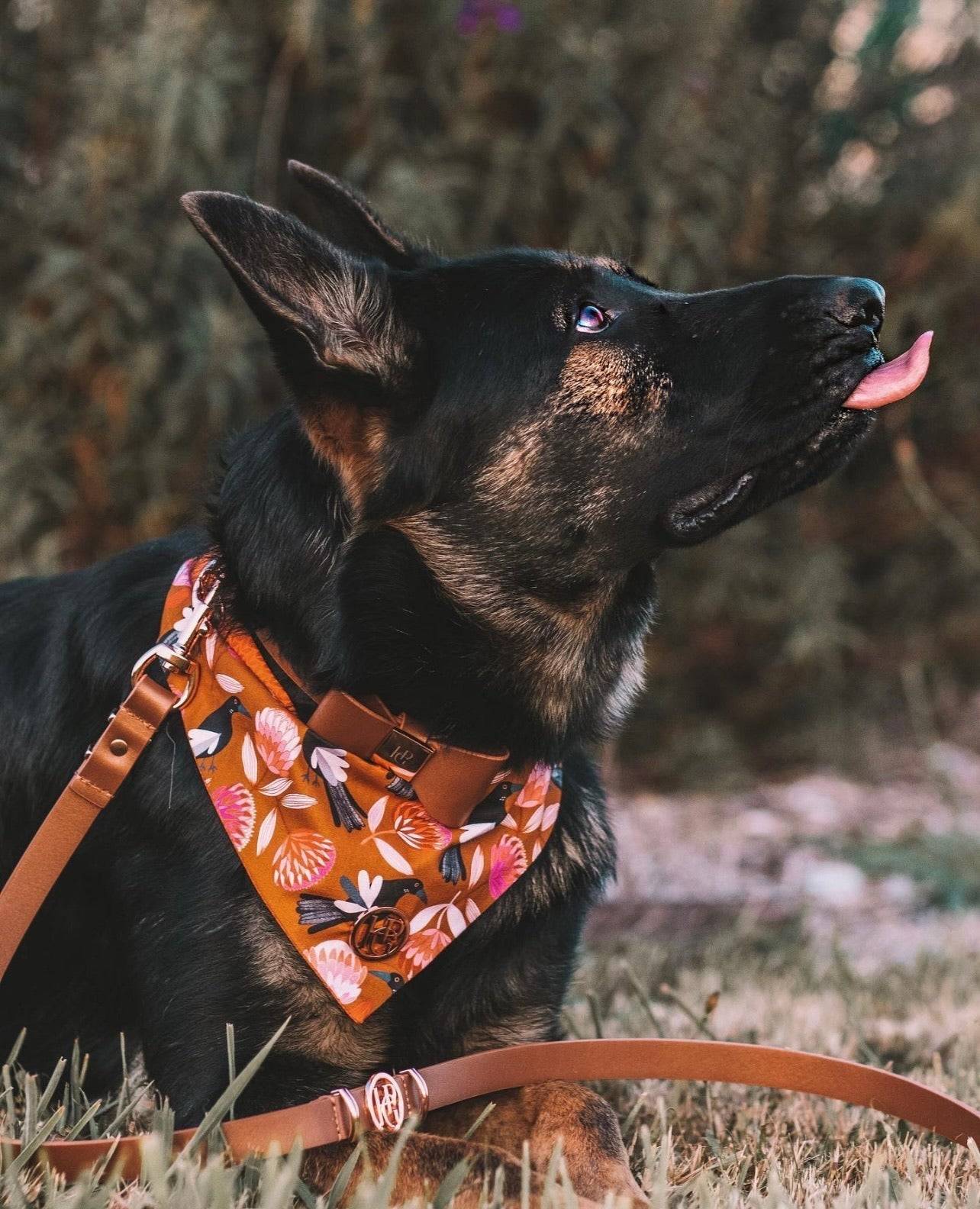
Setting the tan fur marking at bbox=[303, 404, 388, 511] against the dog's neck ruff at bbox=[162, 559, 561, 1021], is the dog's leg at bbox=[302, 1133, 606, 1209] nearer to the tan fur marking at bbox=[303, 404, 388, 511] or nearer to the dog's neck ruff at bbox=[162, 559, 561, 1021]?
the dog's neck ruff at bbox=[162, 559, 561, 1021]

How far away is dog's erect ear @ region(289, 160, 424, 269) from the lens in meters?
2.79

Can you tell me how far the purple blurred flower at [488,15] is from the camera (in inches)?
191

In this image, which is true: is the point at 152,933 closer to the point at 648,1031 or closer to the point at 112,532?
the point at 648,1031

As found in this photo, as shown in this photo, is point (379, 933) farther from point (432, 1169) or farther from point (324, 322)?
point (324, 322)

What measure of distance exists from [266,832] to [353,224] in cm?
141

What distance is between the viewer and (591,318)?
2473 mm

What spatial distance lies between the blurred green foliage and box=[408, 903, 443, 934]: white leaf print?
10.5ft

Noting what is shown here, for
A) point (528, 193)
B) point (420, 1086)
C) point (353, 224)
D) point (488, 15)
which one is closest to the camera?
point (420, 1086)

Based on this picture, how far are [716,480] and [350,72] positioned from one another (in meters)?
3.51

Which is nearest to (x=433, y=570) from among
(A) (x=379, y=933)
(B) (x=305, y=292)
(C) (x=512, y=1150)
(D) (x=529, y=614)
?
(D) (x=529, y=614)

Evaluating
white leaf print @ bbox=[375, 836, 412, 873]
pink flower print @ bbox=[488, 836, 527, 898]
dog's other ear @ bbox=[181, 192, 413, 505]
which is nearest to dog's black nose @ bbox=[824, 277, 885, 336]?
dog's other ear @ bbox=[181, 192, 413, 505]

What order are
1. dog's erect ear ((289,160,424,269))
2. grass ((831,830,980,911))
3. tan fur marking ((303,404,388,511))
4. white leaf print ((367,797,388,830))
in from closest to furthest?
white leaf print ((367,797,388,830)) < tan fur marking ((303,404,388,511)) < dog's erect ear ((289,160,424,269)) < grass ((831,830,980,911))

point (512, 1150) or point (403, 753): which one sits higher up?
point (403, 753)

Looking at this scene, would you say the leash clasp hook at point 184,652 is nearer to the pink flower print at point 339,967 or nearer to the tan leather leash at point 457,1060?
the tan leather leash at point 457,1060
